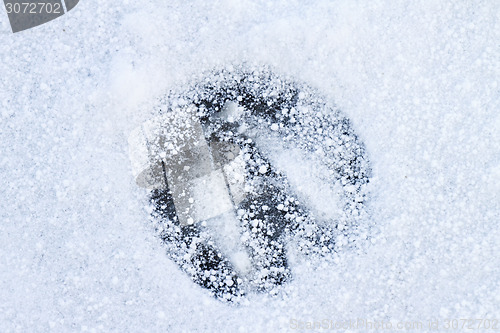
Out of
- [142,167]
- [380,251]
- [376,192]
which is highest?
[142,167]

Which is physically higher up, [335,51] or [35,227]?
[335,51]

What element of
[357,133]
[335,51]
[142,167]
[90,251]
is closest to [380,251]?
[357,133]

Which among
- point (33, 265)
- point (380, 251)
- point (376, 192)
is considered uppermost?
point (33, 265)

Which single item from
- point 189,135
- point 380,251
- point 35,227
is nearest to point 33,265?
point 35,227

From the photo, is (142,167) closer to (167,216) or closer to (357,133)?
(167,216)

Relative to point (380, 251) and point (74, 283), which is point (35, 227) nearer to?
point (74, 283)

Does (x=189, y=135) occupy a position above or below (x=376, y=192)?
above
